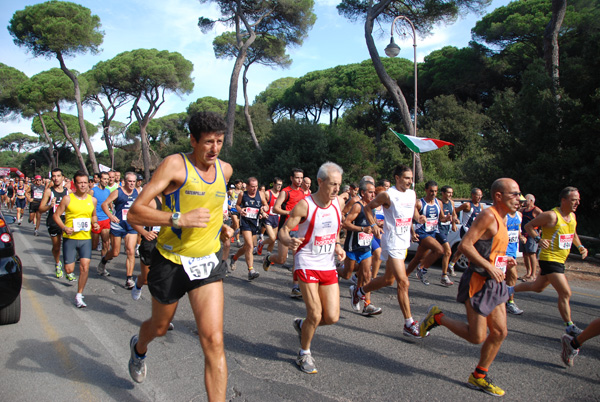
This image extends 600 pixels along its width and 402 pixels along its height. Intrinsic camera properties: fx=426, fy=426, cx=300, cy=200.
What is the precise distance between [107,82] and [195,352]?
35684 millimetres

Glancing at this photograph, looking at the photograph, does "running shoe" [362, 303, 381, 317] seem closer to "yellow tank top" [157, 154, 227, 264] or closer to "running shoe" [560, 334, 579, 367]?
"running shoe" [560, 334, 579, 367]

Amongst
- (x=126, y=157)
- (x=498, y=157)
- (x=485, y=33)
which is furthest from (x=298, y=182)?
(x=126, y=157)

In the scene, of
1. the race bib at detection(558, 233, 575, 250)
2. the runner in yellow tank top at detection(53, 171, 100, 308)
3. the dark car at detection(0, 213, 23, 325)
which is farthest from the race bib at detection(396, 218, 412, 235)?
the dark car at detection(0, 213, 23, 325)

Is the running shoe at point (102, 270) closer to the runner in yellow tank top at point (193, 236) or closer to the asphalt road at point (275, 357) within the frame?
the asphalt road at point (275, 357)

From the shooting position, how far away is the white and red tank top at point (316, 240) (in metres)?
3.98

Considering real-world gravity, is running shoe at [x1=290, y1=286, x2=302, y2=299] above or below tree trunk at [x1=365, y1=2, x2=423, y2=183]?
below

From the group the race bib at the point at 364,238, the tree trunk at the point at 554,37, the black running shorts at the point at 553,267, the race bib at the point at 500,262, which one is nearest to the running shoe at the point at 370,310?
the race bib at the point at 364,238

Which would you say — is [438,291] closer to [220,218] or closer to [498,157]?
[220,218]

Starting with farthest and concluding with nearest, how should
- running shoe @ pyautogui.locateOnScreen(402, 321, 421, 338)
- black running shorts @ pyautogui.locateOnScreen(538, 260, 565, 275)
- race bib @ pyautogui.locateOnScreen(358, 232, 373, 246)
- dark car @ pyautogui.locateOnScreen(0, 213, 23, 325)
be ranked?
race bib @ pyautogui.locateOnScreen(358, 232, 373, 246), black running shorts @ pyautogui.locateOnScreen(538, 260, 565, 275), running shoe @ pyautogui.locateOnScreen(402, 321, 421, 338), dark car @ pyautogui.locateOnScreen(0, 213, 23, 325)

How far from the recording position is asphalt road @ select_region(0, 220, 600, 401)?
11.2 feet

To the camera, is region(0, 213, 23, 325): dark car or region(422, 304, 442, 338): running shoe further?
region(0, 213, 23, 325): dark car

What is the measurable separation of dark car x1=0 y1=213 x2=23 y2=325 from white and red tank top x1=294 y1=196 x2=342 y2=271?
310 centimetres

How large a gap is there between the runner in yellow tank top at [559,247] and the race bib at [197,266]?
4.04 metres

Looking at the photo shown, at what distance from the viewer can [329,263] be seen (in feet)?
13.2
